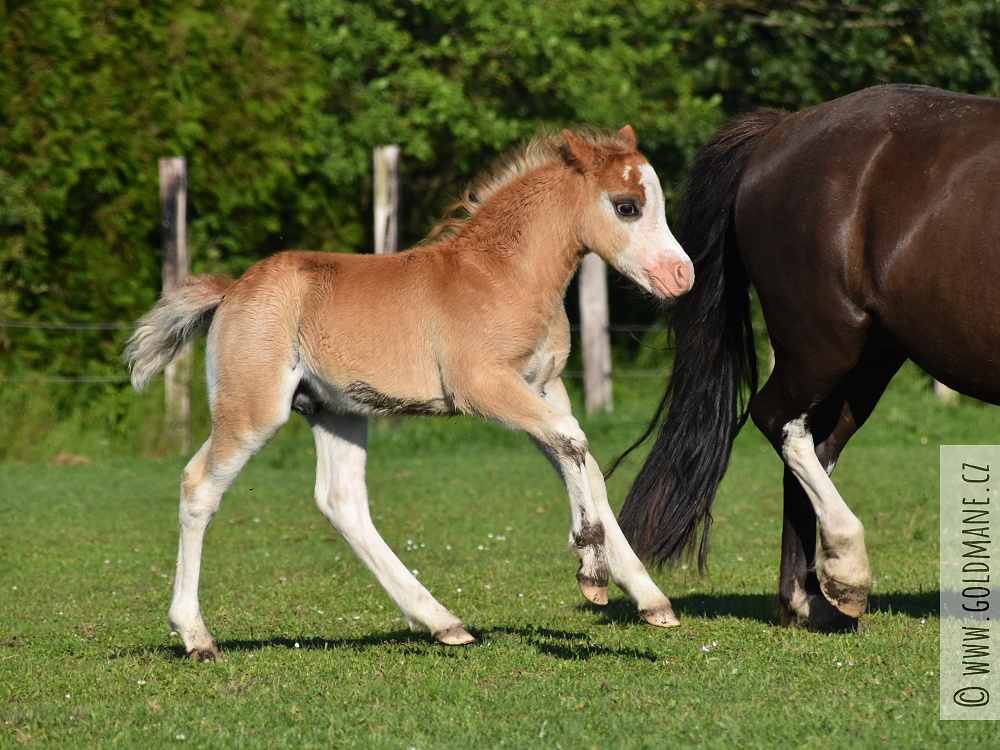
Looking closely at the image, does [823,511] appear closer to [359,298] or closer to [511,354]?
[511,354]

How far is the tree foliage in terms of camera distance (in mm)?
12664

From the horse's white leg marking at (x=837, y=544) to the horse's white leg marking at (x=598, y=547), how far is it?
3.01 ft

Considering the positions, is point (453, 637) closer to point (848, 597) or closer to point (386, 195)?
point (848, 597)

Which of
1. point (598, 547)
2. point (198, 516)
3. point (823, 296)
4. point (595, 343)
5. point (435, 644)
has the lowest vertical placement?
point (595, 343)

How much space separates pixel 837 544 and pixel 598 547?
125 centimetres

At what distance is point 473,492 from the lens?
10.8 metres

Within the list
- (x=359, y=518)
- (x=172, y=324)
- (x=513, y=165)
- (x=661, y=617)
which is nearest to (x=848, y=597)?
(x=661, y=617)

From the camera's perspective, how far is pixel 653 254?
4984mm

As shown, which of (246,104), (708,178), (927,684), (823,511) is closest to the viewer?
(927,684)

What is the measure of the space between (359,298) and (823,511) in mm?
2271

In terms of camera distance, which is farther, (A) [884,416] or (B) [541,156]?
(A) [884,416]

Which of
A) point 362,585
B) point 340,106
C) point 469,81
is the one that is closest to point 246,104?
point 340,106

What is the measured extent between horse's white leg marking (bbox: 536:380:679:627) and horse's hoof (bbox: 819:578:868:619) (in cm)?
90

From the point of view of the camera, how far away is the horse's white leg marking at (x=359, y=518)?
205 inches
